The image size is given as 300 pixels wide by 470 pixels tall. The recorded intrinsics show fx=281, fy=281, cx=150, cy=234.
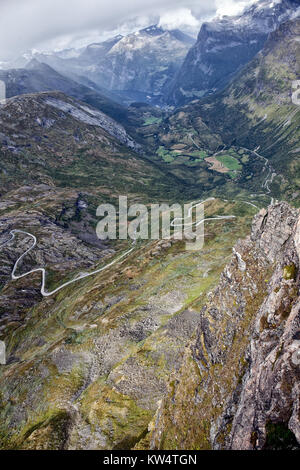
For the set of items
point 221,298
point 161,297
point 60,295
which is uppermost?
point 221,298

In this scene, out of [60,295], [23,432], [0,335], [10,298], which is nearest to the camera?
[23,432]

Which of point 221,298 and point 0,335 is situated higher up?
point 221,298

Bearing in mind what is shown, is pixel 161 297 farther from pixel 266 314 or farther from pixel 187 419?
pixel 266 314

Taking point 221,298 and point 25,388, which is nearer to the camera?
point 221,298
